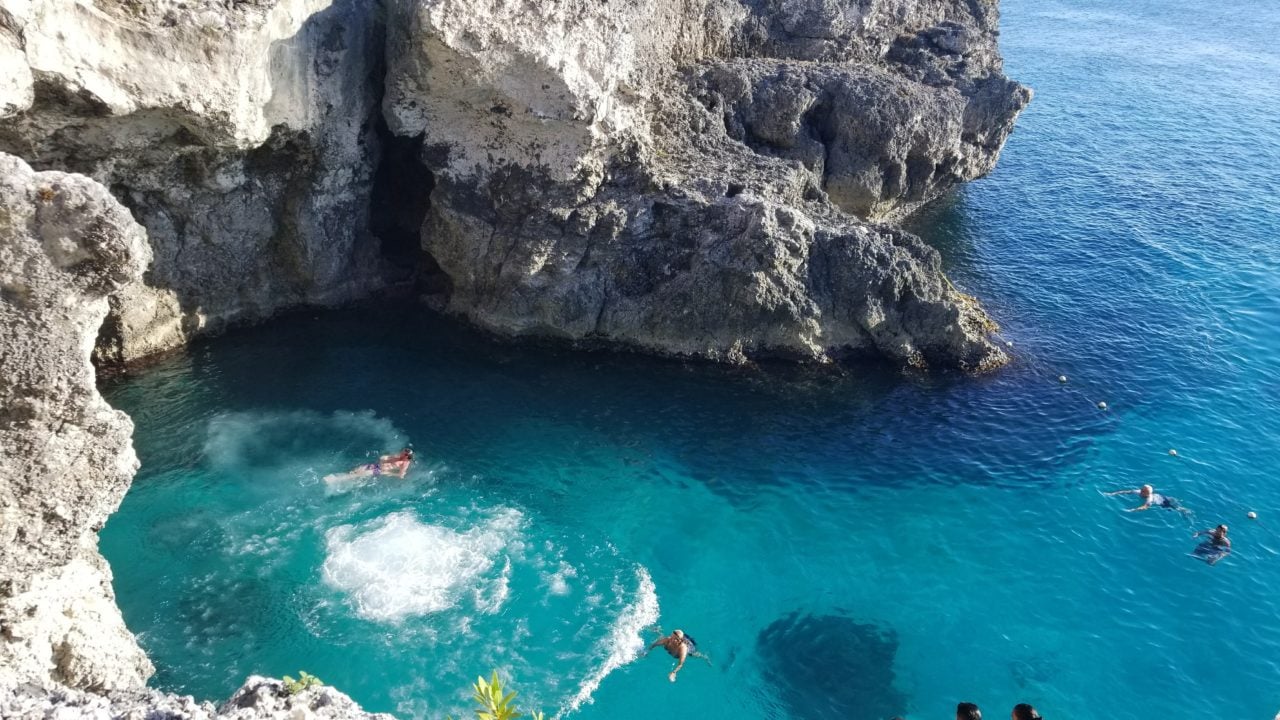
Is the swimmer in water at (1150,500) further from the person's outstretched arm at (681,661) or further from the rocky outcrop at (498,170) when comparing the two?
the person's outstretched arm at (681,661)

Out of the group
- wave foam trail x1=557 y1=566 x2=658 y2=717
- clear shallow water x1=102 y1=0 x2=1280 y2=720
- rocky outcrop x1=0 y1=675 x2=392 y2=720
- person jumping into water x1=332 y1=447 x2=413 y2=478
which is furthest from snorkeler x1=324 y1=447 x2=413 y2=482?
rocky outcrop x1=0 y1=675 x2=392 y2=720

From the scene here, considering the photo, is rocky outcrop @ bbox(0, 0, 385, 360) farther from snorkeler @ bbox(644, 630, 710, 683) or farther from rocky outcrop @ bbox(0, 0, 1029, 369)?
snorkeler @ bbox(644, 630, 710, 683)

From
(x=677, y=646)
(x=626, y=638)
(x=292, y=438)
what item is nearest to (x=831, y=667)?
(x=677, y=646)

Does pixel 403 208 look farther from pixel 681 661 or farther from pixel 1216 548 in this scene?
pixel 1216 548

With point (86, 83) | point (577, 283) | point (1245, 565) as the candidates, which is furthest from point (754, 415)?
point (86, 83)

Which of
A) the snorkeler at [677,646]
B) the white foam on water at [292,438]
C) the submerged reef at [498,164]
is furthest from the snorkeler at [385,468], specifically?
the snorkeler at [677,646]
